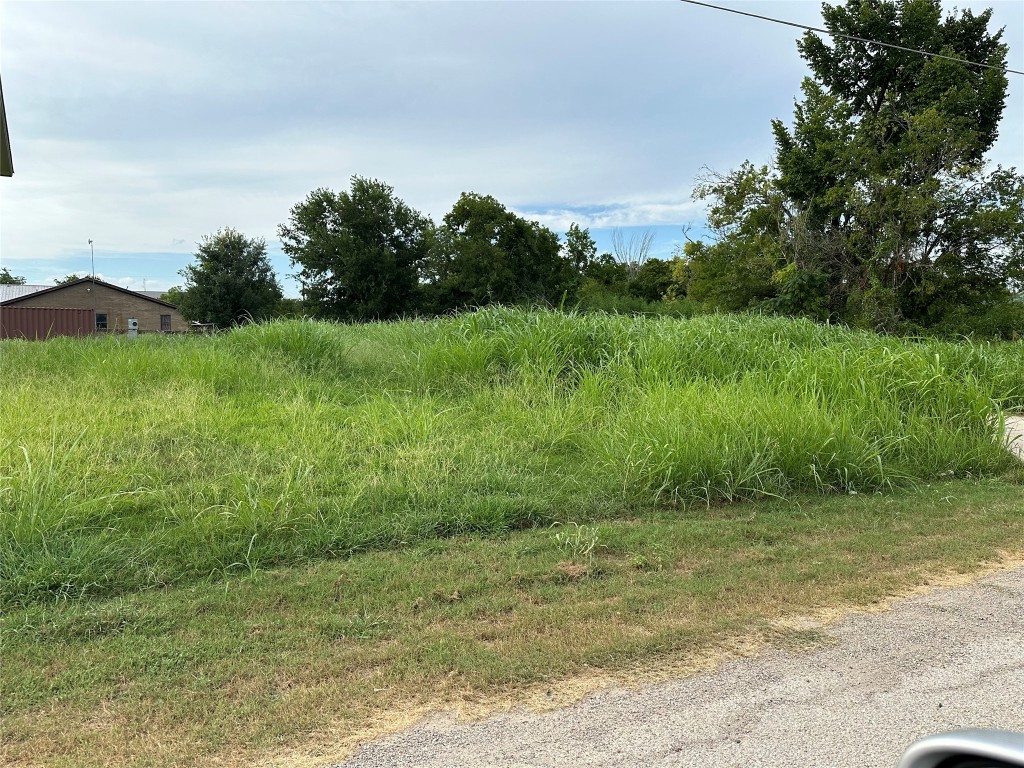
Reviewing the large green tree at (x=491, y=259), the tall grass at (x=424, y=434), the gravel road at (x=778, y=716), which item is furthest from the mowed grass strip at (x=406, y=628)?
the large green tree at (x=491, y=259)

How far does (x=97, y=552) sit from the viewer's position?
375cm

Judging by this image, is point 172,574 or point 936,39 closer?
A: point 172,574

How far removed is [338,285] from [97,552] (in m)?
40.8

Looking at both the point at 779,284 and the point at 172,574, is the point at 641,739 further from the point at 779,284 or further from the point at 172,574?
the point at 779,284

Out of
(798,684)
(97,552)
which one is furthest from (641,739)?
(97,552)

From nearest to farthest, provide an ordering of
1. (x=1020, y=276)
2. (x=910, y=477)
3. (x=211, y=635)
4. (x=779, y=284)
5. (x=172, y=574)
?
(x=211, y=635) → (x=172, y=574) → (x=910, y=477) → (x=1020, y=276) → (x=779, y=284)

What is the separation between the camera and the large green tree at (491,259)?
39969 millimetres

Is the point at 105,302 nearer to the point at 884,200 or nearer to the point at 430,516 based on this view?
the point at 884,200

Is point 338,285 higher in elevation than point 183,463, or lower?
higher

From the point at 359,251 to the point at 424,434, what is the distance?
125ft

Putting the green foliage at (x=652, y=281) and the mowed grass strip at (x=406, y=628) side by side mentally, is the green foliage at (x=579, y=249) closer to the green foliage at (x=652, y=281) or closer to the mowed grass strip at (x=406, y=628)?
the green foliage at (x=652, y=281)

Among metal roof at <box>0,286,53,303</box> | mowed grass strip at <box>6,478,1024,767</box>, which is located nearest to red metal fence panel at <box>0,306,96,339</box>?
mowed grass strip at <box>6,478,1024,767</box>

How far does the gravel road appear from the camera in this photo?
224 cm

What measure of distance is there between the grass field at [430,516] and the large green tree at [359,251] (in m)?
33.9
